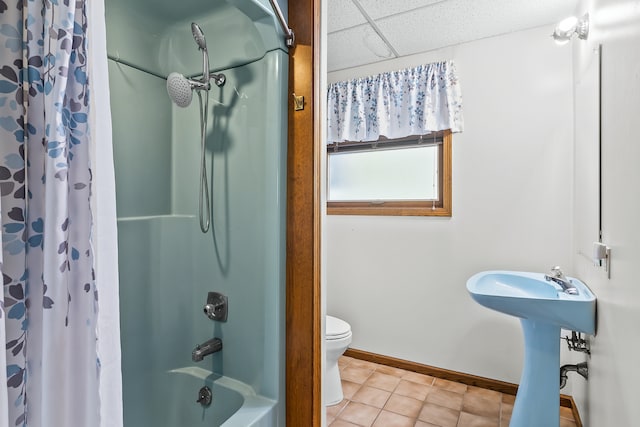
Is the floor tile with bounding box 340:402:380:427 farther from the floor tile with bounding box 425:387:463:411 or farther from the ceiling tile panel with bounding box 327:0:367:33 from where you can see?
the ceiling tile panel with bounding box 327:0:367:33

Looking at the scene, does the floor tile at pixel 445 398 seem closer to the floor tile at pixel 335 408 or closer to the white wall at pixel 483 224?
the white wall at pixel 483 224

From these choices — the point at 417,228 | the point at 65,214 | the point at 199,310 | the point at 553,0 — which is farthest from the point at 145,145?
the point at 553,0

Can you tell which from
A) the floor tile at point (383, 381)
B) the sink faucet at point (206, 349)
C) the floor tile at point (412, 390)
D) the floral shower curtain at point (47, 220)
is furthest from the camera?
the floor tile at point (383, 381)

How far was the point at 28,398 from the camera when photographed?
46 cm

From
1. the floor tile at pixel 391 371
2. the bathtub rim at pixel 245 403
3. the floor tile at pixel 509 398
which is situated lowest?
the floor tile at pixel 391 371

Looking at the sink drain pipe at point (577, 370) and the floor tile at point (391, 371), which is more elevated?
the sink drain pipe at point (577, 370)

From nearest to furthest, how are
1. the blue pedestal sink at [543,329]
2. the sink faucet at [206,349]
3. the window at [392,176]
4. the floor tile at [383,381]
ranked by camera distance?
1. the sink faucet at [206,349]
2. the blue pedestal sink at [543,329]
3. the floor tile at [383,381]
4. the window at [392,176]

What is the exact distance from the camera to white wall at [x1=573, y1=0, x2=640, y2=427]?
3.14 feet

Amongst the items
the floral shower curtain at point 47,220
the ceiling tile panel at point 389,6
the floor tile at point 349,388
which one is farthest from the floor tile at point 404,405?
the ceiling tile panel at point 389,6

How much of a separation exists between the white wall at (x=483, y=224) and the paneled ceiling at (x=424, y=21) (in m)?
0.11

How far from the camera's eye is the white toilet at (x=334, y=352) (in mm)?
1959

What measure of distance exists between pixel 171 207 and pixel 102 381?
3.89 ft

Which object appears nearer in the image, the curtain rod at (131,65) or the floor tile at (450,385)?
the curtain rod at (131,65)

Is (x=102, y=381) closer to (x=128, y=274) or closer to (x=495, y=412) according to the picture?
(x=128, y=274)
